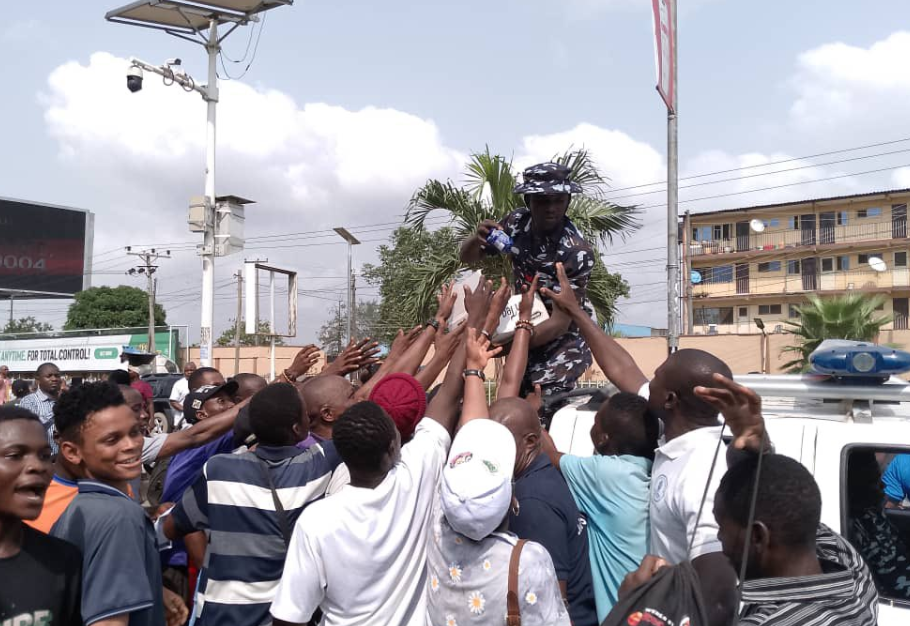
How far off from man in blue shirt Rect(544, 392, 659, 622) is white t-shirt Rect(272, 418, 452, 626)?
0.60 meters

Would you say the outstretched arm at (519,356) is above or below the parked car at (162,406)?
above

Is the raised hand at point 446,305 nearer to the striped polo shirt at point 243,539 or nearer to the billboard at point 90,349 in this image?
the striped polo shirt at point 243,539

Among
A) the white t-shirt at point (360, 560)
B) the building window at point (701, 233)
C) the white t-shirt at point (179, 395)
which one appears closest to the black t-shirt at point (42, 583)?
the white t-shirt at point (360, 560)

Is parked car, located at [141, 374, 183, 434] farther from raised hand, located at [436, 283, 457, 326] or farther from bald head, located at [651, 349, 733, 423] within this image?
bald head, located at [651, 349, 733, 423]

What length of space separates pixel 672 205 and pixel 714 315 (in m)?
38.6

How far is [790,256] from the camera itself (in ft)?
Result: 139

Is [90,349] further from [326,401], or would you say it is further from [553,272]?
[553,272]

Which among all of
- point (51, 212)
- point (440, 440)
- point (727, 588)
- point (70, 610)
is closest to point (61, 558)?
point (70, 610)

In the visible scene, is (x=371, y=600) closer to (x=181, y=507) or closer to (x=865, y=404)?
(x=181, y=507)

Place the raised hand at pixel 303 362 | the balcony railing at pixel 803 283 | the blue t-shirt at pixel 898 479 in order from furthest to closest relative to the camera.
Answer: the balcony railing at pixel 803 283, the raised hand at pixel 303 362, the blue t-shirt at pixel 898 479

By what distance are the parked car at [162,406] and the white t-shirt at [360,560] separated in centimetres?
513

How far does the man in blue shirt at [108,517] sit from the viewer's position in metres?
2.06

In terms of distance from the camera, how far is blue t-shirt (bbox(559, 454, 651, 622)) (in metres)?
2.72

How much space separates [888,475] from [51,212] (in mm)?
45366
